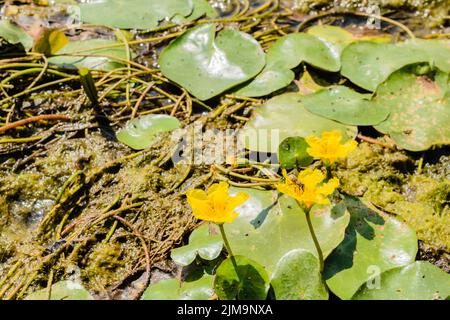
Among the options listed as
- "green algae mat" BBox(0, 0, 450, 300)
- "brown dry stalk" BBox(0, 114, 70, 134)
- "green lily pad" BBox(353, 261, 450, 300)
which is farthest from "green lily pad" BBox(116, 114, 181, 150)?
"green lily pad" BBox(353, 261, 450, 300)

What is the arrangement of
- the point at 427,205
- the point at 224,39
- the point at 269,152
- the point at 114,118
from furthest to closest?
the point at 224,39 < the point at 114,118 < the point at 269,152 < the point at 427,205

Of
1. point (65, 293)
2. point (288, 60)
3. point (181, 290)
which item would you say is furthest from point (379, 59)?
point (65, 293)

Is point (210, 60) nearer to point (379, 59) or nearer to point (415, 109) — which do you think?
point (379, 59)

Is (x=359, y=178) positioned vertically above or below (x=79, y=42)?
below

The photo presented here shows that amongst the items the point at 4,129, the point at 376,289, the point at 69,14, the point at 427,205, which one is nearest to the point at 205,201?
the point at 376,289

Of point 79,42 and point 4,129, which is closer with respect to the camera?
point 4,129

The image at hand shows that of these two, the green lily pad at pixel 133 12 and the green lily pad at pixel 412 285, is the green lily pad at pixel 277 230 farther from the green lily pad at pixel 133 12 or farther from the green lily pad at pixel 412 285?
the green lily pad at pixel 133 12

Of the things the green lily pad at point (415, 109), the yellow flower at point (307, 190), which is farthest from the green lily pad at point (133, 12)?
the yellow flower at point (307, 190)

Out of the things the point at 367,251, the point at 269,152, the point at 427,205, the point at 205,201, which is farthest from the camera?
the point at 269,152

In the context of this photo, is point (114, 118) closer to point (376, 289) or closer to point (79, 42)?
point (79, 42)
